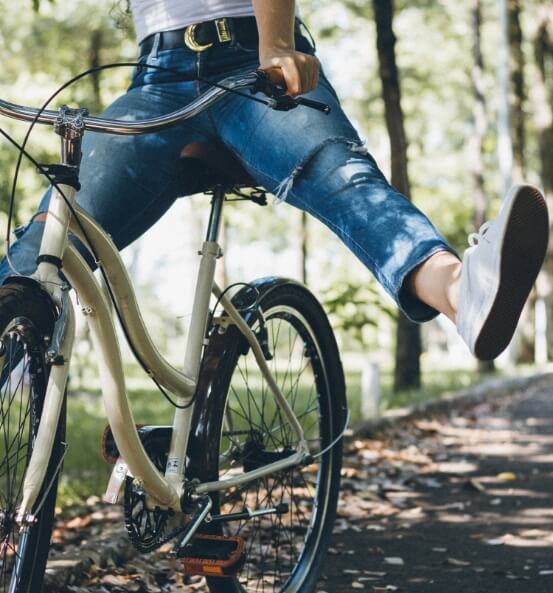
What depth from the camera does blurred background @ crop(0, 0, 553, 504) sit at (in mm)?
9836

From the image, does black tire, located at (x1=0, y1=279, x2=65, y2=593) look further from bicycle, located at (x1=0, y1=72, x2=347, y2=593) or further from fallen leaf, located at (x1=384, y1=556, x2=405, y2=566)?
fallen leaf, located at (x1=384, y1=556, x2=405, y2=566)

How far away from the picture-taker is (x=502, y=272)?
224 cm

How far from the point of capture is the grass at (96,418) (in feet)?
18.9

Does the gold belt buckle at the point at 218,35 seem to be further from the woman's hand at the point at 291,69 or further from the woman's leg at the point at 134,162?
the woman's hand at the point at 291,69

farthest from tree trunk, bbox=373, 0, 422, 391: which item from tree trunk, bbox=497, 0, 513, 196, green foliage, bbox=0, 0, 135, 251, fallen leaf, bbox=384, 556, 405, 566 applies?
tree trunk, bbox=497, 0, 513, 196

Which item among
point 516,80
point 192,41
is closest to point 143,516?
point 192,41

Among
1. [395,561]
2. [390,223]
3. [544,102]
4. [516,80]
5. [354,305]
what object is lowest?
[395,561]

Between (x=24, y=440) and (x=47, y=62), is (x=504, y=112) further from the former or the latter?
(x=24, y=440)

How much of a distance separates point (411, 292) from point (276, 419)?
3.66ft

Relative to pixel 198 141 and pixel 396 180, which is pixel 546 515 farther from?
pixel 396 180

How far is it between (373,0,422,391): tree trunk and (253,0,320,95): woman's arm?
672 cm

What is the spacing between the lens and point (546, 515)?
5062 mm

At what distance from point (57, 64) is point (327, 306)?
32.8 feet

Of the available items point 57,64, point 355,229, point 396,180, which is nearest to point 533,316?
point 57,64
